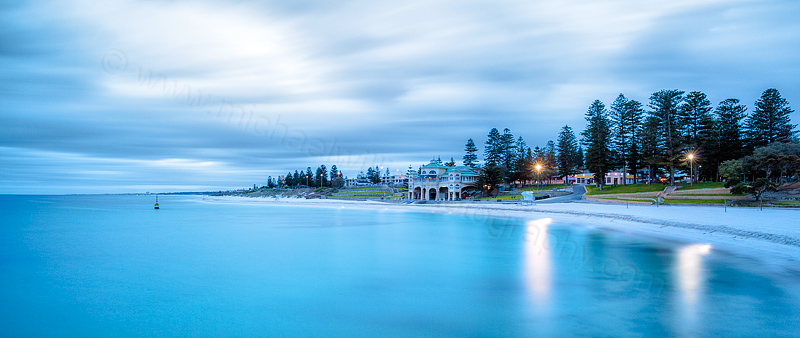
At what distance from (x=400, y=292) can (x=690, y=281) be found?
774cm

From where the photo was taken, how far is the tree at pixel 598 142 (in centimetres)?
4944

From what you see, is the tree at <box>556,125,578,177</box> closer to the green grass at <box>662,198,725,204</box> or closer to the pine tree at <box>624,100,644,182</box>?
the pine tree at <box>624,100,644,182</box>

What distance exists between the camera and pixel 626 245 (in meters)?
17.3

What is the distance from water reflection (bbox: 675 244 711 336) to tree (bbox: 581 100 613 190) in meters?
36.0

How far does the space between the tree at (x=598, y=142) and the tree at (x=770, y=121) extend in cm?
1376

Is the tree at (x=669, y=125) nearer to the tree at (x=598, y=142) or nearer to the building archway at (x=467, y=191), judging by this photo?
the tree at (x=598, y=142)

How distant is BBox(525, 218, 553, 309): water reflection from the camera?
10219mm

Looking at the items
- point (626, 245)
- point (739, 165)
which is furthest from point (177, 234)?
point (739, 165)

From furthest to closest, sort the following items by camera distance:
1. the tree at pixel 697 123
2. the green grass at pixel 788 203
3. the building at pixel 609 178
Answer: the building at pixel 609 178, the tree at pixel 697 123, the green grass at pixel 788 203

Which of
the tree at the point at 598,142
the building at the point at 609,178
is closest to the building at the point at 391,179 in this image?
the building at the point at 609,178

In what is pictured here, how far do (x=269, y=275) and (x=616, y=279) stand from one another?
35.7ft

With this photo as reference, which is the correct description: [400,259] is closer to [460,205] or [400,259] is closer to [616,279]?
[616,279]

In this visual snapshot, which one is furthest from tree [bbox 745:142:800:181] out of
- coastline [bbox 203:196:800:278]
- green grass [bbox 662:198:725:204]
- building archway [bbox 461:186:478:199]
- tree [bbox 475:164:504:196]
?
building archway [bbox 461:186:478:199]

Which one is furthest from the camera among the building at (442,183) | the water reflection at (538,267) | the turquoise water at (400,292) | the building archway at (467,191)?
the building archway at (467,191)
